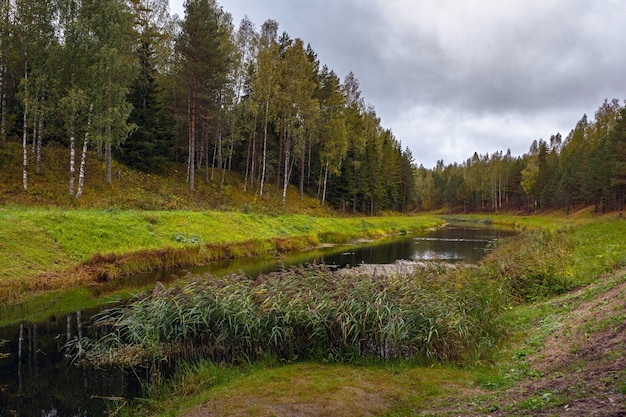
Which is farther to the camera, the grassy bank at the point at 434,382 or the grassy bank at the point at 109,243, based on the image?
the grassy bank at the point at 109,243

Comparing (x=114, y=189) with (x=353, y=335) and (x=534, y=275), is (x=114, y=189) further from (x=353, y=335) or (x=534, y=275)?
(x=534, y=275)

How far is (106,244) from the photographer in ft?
69.5

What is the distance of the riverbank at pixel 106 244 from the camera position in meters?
16.4

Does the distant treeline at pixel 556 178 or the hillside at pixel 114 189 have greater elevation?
the distant treeline at pixel 556 178

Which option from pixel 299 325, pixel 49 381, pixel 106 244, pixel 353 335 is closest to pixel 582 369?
pixel 353 335

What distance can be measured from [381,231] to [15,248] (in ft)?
132

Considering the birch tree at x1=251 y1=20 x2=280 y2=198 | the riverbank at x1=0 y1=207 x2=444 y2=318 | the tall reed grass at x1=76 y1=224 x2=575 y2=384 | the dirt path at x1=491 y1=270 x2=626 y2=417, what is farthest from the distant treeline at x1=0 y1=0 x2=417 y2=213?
the dirt path at x1=491 y1=270 x2=626 y2=417

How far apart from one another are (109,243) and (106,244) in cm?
21

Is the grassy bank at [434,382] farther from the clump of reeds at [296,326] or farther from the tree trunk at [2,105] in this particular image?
the tree trunk at [2,105]

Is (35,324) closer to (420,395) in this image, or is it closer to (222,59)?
(420,395)

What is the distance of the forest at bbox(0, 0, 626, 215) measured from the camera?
31.1m

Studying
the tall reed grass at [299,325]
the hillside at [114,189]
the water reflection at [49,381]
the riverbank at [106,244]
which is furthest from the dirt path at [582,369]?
the hillside at [114,189]

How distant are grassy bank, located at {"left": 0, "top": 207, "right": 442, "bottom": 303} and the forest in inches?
392

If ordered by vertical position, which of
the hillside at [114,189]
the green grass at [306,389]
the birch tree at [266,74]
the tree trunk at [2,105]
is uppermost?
the birch tree at [266,74]
